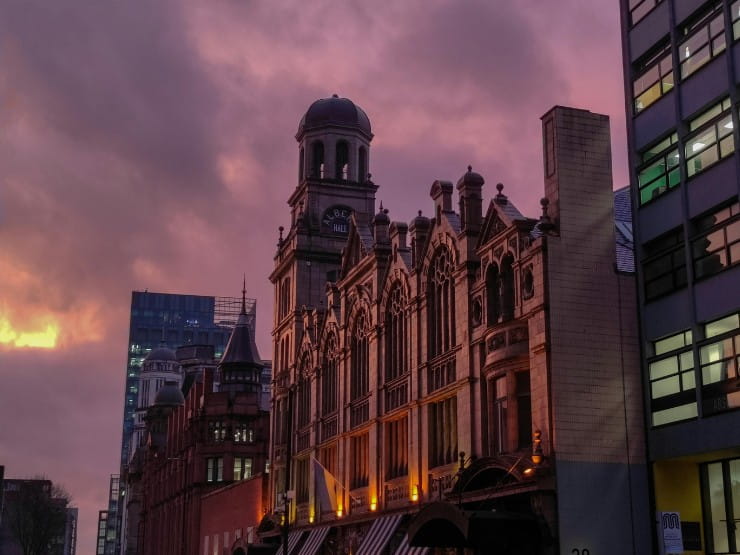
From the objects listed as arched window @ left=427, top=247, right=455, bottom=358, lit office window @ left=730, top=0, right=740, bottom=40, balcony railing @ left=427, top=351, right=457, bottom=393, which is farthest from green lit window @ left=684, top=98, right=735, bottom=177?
balcony railing @ left=427, top=351, right=457, bottom=393

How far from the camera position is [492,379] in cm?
4075

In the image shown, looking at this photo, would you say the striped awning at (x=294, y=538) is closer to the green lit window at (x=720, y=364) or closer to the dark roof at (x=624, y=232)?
the dark roof at (x=624, y=232)

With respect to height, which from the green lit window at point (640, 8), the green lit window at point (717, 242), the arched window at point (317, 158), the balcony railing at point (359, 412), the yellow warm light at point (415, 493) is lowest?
the yellow warm light at point (415, 493)

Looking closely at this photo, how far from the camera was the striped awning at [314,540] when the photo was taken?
56.6m

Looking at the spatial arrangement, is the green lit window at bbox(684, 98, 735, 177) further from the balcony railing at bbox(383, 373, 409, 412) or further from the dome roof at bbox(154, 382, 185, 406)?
the dome roof at bbox(154, 382, 185, 406)

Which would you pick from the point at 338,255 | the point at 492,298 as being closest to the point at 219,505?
the point at 338,255

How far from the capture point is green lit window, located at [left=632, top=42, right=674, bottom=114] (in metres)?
39.1

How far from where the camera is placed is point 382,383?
52.1 metres

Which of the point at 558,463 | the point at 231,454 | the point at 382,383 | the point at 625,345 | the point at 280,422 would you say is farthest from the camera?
the point at 231,454

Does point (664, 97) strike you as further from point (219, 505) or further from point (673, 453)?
point (219, 505)

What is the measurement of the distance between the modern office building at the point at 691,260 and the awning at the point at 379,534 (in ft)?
46.6

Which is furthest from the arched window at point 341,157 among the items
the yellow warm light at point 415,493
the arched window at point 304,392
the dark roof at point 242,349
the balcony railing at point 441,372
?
the dark roof at point 242,349

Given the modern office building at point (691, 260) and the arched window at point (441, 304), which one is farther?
the arched window at point (441, 304)

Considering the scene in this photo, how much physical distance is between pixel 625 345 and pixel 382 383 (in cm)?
1645
